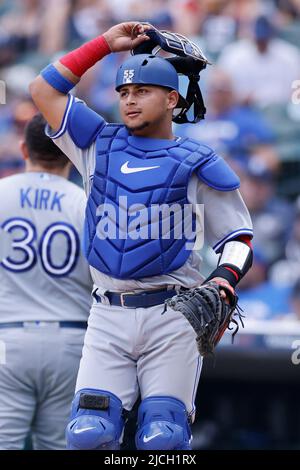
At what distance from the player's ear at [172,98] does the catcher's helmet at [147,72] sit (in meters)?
0.02

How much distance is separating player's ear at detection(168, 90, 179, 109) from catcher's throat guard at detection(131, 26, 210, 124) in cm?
14

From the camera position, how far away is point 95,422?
3580 mm

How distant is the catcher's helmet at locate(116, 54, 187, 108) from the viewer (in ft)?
12.5

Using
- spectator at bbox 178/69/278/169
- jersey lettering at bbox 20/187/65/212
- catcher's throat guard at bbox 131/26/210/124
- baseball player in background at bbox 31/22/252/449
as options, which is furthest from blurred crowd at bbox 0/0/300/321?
baseball player in background at bbox 31/22/252/449

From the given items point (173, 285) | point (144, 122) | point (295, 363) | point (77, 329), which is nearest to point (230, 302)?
Answer: point (173, 285)

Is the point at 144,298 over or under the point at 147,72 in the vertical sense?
under

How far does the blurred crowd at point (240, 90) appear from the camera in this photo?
25.1 feet

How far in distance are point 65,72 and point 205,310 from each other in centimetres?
117

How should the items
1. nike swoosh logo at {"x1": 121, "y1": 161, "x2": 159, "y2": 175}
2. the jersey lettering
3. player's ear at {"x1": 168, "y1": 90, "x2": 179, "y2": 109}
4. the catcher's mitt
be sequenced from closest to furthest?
the catcher's mitt
nike swoosh logo at {"x1": 121, "y1": 161, "x2": 159, "y2": 175}
player's ear at {"x1": 168, "y1": 90, "x2": 179, "y2": 109}
the jersey lettering

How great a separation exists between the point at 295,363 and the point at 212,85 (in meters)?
2.64

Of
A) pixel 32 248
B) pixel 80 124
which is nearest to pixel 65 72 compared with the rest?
pixel 80 124

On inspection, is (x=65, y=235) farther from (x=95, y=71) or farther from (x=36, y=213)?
(x=95, y=71)

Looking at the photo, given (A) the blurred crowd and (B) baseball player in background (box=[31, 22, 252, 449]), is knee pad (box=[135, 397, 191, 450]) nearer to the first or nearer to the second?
(B) baseball player in background (box=[31, 22, 252, 449])

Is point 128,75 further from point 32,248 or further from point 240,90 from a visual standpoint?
point 240,90
